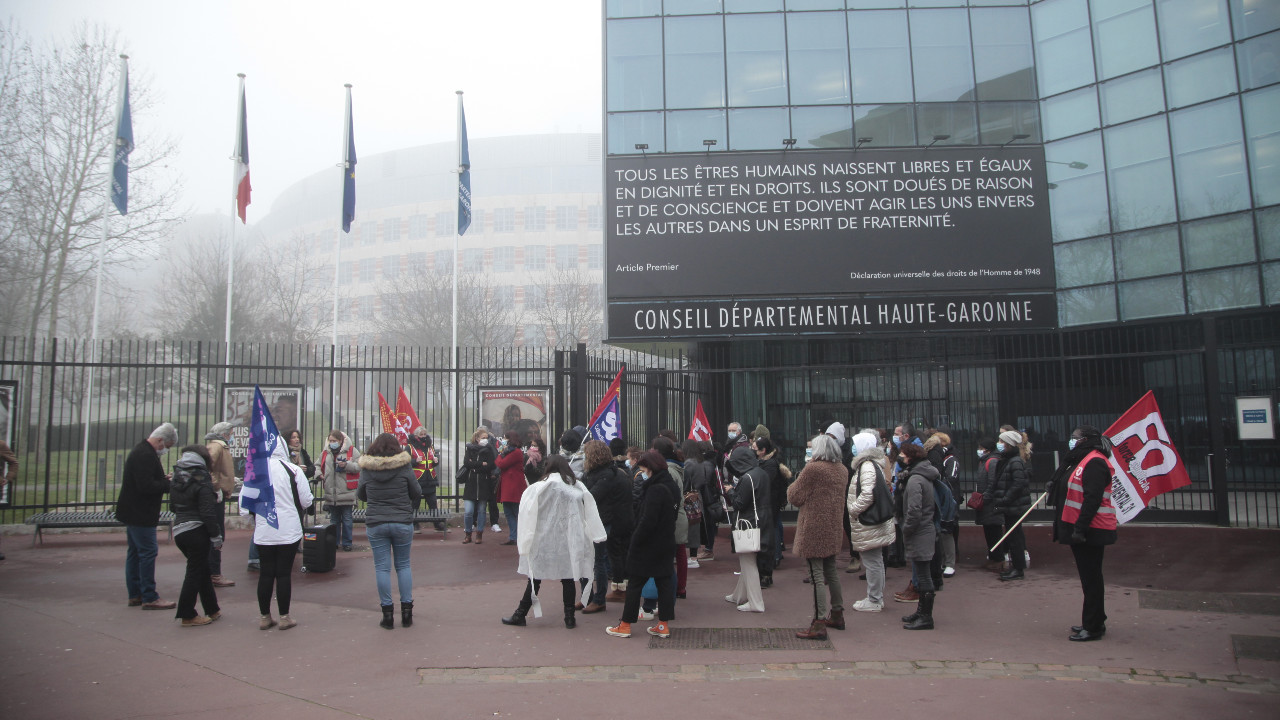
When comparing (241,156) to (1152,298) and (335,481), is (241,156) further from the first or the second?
(1152,298)

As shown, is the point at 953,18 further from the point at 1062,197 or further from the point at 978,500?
the point at 978,500

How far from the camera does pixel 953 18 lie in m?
19.8

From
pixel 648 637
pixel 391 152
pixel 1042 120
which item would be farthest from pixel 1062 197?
pixel 391 152

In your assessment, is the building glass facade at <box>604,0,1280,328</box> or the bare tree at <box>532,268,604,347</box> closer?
the building glass facade at <box>604,0,1280,328</box>

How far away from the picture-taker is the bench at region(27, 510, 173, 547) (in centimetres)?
1187

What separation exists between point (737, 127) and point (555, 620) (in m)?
14.5

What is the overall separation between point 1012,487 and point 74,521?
13.2 metres

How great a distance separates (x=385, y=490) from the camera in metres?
7.27

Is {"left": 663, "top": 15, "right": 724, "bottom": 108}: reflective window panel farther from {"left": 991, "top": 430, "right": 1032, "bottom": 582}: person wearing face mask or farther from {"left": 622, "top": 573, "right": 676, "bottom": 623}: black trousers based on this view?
{"left": 622, "top": 573, "right": 676, "bottom": 623}: black trousers

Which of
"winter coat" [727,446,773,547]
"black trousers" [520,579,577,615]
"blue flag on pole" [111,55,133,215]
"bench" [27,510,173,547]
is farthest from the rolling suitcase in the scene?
"blue flag on pole" [111,55,133,215]

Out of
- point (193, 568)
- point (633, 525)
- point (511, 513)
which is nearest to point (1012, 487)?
point (633, 525)

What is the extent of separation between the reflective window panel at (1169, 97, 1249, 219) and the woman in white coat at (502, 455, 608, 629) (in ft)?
58.7

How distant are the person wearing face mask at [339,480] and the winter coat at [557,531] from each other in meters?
4.88

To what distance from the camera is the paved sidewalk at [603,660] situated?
17.3ft
